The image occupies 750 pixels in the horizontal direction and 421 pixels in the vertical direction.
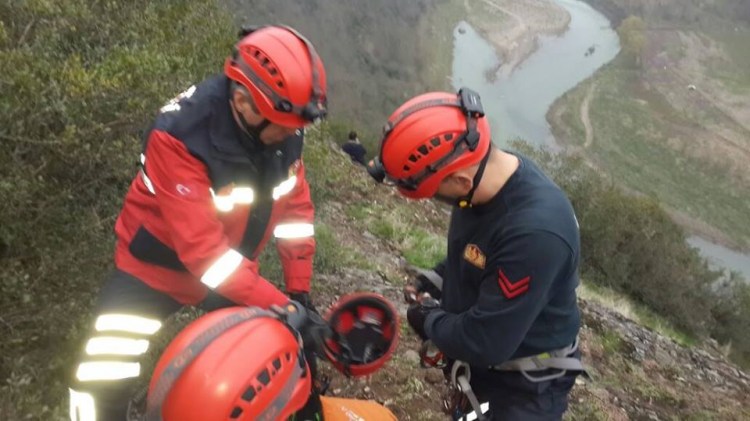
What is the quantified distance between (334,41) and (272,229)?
121ft

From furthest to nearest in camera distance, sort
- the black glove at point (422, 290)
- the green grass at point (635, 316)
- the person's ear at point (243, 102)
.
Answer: the green grass at point (635, 316)
the black glove at point (422, 290)
the person's ear at point (243, 102)

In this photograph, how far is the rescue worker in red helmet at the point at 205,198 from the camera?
3.18 m

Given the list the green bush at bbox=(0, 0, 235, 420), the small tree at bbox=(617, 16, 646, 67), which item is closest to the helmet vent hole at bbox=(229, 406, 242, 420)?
the green bush at bbox=(0, 0, 235, 420)

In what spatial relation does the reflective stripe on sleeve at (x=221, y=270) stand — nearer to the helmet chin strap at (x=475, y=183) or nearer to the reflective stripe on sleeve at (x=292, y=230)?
the reflective stripe on sleeve at (x=292, y=230)

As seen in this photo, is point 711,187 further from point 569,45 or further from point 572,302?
point 572,302

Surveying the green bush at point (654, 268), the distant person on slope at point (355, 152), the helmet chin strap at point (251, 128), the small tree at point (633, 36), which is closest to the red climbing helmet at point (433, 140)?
the helmet chin strap at point (251, 128)

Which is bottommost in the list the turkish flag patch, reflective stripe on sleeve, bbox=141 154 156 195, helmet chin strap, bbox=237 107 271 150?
reflective stripe on sleeve, bbox=141 154 156 195

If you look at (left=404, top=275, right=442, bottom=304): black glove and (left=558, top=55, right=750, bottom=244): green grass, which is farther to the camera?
(left=558, top=55, right=750, bottom=244): green grass

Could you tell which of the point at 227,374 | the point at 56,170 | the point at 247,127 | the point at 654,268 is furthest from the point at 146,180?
the point at 654,268

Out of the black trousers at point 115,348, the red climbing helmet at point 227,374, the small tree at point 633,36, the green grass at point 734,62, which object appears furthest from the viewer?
the small tree at point 633,36

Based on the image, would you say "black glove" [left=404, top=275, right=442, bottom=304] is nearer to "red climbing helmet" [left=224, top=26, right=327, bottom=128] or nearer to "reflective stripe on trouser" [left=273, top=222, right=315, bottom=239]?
"reflective stripe on trouser" [left=273, top=222, right=315, bottom=239]

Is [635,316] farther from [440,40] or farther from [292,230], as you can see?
[440,40]

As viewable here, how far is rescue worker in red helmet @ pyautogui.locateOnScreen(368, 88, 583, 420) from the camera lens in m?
2.77

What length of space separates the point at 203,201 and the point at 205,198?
2cm
